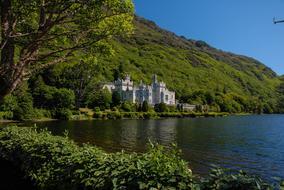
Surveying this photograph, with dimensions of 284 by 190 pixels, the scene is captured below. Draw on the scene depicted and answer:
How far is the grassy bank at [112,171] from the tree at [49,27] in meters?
3.24

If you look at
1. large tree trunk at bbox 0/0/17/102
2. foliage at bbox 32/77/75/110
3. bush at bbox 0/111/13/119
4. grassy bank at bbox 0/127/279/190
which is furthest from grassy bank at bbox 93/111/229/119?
large tree trunk at bbox 0/0/17/102

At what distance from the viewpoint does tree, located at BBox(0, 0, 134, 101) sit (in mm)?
13562

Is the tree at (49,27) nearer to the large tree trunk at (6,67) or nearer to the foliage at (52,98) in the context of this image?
the large tree trunk at (6,67)

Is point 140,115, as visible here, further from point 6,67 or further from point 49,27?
point 6,67

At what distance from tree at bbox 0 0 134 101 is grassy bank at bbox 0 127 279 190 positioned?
3235mm

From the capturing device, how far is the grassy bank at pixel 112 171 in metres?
7.87

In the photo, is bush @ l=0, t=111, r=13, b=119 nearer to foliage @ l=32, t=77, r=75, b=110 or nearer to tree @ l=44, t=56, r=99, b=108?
foliage @ l=32, t=77, r=75, b=110

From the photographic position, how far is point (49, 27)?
1378cm

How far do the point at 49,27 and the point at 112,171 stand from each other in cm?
651

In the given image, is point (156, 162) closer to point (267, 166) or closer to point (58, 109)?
point (267, 166)

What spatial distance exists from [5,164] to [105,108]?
142 m

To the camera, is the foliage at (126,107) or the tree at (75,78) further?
the foliage at (126,107)

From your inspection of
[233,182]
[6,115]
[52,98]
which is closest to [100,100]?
[52,98]

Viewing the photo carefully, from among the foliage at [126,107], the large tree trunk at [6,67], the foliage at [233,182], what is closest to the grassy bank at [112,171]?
the foliage at [233,182]
